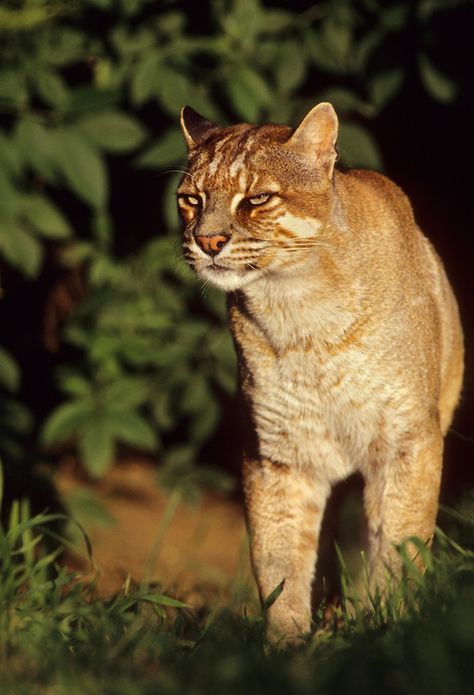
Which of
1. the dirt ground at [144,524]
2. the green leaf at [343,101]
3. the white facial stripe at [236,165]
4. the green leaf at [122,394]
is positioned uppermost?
the green leaf at [343,101]

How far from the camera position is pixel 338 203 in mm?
4414

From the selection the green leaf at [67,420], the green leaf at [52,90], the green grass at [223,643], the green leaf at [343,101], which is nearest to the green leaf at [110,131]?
the green leaf at [52,90]

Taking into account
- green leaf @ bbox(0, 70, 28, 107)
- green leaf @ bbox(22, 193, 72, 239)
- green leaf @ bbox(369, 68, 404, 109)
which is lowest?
green leaf @ bbox(22, 193, 72, 239)

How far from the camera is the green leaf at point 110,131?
565 cm

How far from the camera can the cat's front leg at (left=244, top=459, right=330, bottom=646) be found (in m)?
4.55

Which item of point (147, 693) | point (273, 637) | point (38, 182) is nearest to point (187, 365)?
point (38, 182)

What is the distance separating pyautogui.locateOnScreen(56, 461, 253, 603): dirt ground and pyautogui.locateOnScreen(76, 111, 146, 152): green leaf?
2.03 m

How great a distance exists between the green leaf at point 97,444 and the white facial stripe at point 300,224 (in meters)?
2.12

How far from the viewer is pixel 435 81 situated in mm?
5590

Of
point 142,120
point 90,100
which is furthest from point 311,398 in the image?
point 142,120

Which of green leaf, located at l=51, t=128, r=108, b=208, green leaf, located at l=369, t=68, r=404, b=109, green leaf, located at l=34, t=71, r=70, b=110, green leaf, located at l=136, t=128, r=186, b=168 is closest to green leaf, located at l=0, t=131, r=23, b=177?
green leaf, located at l=51, t=128, r=108, b=208

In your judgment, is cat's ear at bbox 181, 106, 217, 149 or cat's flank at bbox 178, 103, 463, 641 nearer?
cat's flank at bbox 178, 103, 463, 641

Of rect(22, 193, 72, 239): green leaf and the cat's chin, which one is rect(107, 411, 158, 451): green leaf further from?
the cat's chin

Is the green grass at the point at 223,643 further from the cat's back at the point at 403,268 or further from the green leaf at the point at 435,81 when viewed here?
the green leaf at the point at 435,81
